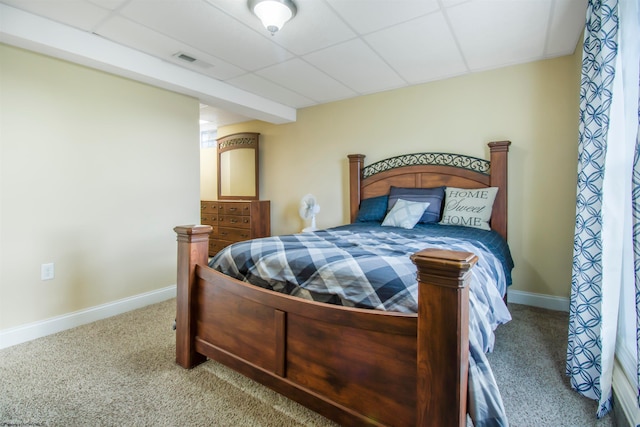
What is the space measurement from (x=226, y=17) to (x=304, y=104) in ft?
6.72

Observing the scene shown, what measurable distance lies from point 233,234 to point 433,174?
2.91 meters


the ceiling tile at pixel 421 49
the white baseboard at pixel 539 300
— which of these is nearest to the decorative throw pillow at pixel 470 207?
the white baseboard at pixel 539 300

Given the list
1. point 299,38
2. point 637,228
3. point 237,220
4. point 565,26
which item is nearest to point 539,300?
point 637,228

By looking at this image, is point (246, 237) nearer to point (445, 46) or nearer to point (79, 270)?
point (79, 270)

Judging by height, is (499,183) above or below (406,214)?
above

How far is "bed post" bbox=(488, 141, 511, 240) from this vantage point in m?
2.80

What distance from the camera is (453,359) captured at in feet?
2.98

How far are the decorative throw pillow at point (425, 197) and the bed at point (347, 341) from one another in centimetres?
93

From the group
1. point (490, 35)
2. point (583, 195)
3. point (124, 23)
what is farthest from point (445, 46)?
point (124, 23)

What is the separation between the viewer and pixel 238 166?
4934 mm

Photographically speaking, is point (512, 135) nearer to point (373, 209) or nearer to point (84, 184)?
point (373, 209)

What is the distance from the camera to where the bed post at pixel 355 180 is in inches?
144

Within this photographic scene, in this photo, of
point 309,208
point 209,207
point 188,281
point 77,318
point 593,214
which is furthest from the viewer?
point 209,207

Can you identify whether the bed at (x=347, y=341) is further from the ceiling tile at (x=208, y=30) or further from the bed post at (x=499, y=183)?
the ceiling tile at (x=208, y=30)
